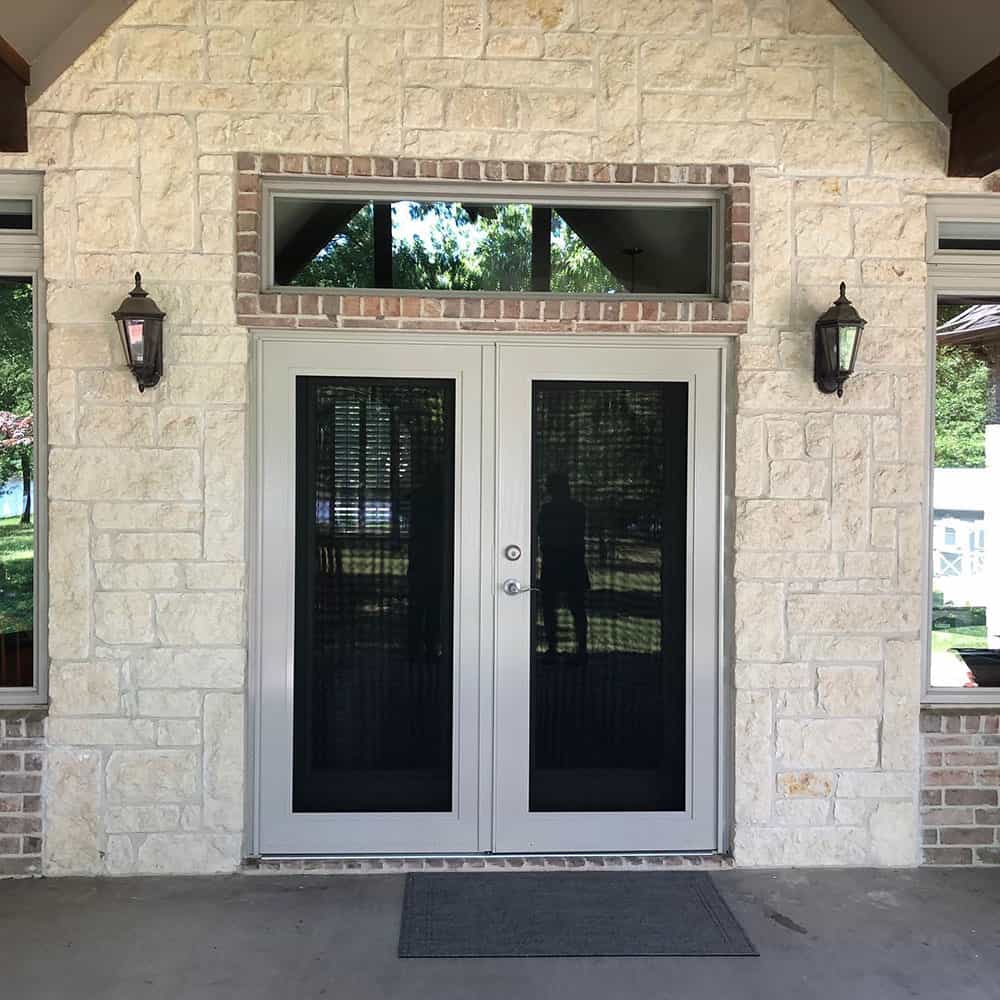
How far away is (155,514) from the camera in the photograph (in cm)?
407

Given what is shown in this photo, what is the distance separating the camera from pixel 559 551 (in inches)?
168

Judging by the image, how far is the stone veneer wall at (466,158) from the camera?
4.04m

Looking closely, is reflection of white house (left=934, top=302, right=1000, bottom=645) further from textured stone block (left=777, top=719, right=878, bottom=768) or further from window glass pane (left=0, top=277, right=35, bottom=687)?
window glass pane (left=0, top=277, right=35, bottom=687)

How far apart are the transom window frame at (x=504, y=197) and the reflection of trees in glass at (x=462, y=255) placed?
4 centimetres

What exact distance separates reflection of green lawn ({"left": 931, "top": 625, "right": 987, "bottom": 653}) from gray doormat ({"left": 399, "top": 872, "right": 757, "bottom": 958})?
1.51 meters

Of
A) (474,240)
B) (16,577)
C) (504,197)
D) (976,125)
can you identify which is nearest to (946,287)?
(976,125)

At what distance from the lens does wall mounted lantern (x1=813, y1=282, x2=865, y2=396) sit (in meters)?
4.00

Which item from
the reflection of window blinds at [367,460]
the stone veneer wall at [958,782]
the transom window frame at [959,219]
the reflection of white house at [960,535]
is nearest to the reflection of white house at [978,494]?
the reflection of white house at [960,535]

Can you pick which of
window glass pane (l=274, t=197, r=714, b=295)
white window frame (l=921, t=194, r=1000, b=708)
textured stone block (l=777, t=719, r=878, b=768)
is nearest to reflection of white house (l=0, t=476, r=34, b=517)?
window glass pane (l=274, t=197, r=714, b=295)

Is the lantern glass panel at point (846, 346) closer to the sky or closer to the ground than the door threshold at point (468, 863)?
closer to the sky

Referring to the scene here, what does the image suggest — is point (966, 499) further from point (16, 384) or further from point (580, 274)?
point (16, 384)

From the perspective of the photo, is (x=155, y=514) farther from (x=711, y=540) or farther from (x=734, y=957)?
(x=734, y=957)

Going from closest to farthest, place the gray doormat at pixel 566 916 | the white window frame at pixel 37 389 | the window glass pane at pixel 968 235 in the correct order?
the gray doormat at pixel 566 916 < the white window frame at pixel 37 389 < the window glass pane at pixel 968 235

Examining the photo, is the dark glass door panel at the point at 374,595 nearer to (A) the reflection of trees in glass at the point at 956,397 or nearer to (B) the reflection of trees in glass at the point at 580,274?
(B) the reflection of trees in glass at the point at 580,274
